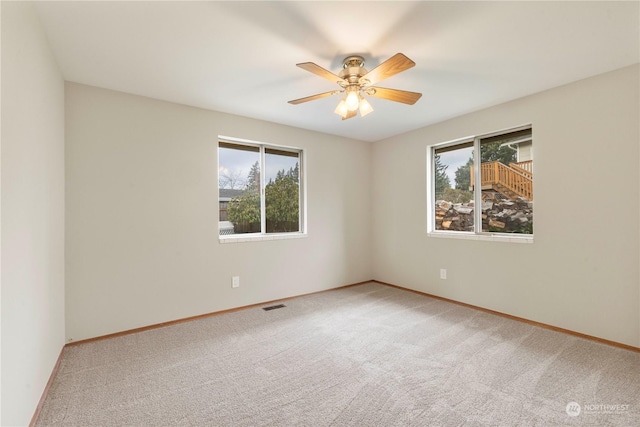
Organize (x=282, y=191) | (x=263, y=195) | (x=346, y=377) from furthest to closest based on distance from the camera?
(x=282, y=191)
(x=263, y=195)
(x=346, y=377)

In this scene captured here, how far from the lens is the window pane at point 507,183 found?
10.2 feet

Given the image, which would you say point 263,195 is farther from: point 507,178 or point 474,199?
point 507,178

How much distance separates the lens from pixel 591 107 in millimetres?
2559

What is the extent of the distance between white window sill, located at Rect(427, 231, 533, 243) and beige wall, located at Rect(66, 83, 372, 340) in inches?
70.9

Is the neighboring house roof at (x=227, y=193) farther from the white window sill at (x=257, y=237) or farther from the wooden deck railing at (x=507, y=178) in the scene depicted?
the wooden deck railing at (x=507, y=178)

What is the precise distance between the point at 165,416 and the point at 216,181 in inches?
90.4

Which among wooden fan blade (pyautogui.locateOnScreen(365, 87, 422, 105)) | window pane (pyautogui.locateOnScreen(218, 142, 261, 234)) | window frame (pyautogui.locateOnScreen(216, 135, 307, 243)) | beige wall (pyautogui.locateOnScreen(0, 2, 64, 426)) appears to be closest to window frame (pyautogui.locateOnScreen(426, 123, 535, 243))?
wooden fan blade (pyautogui.locateOnScreen(365, 87, 422, 105))

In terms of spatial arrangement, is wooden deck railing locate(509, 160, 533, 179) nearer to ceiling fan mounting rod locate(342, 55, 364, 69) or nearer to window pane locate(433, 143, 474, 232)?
window pane locate(433, 143, 474, 232)

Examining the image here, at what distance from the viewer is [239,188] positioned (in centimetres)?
367

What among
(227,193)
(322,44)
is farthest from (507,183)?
(227,193)

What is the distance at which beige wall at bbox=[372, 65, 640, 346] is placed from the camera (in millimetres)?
2402

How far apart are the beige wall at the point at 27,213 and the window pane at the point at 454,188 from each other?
404 cm

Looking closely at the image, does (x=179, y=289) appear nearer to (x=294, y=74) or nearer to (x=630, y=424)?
(x=294, y=74)

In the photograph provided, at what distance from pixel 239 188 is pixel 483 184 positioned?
3002 millimetres
